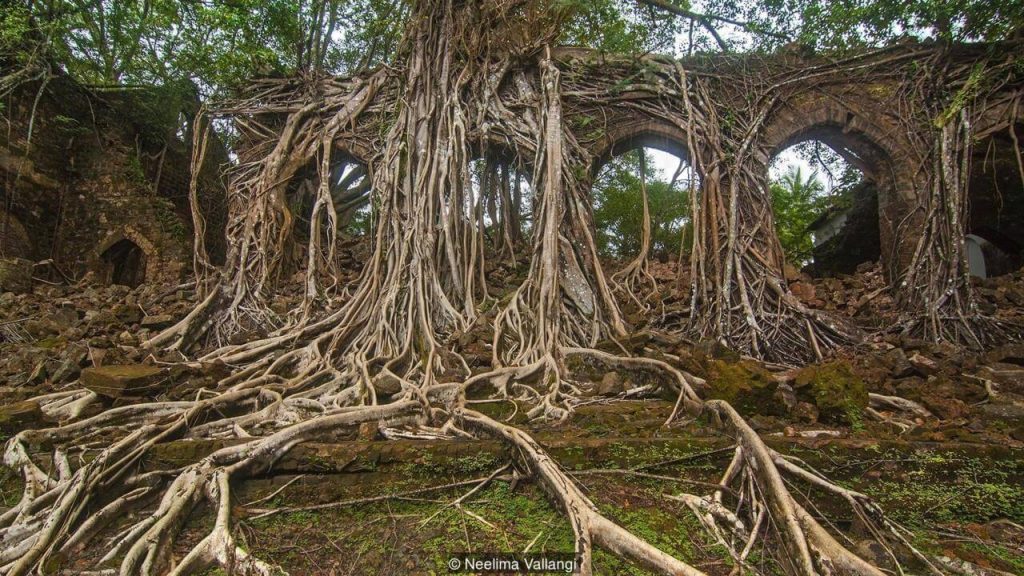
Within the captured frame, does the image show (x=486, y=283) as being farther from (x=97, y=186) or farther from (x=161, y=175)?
(x=97, y=186)

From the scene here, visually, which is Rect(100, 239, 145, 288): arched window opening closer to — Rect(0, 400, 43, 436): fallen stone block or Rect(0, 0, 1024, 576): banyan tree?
Rect(0, 0, 1024, 576): banyan tree

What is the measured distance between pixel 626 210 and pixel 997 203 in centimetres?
559

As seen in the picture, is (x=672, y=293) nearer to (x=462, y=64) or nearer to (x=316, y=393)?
(x=462, y=64)

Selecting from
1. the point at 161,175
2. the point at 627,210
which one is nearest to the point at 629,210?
the point at 627,210

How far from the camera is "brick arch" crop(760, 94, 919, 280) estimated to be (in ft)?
15.7

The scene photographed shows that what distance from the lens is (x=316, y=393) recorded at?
2721 mm

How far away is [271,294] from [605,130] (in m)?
3.68

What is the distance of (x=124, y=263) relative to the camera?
759 cm

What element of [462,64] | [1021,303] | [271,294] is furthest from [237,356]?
[1021,303]

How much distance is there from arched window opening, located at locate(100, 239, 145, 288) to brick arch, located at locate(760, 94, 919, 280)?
8.58m

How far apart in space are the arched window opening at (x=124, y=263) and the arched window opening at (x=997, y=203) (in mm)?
10451

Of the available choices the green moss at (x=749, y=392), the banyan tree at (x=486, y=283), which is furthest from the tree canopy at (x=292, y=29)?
the green moss at (x=749, y=392)

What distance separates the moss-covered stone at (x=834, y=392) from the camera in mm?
2225

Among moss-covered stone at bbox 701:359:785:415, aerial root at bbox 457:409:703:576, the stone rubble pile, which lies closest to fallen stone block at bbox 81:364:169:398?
the stone rubble pile
